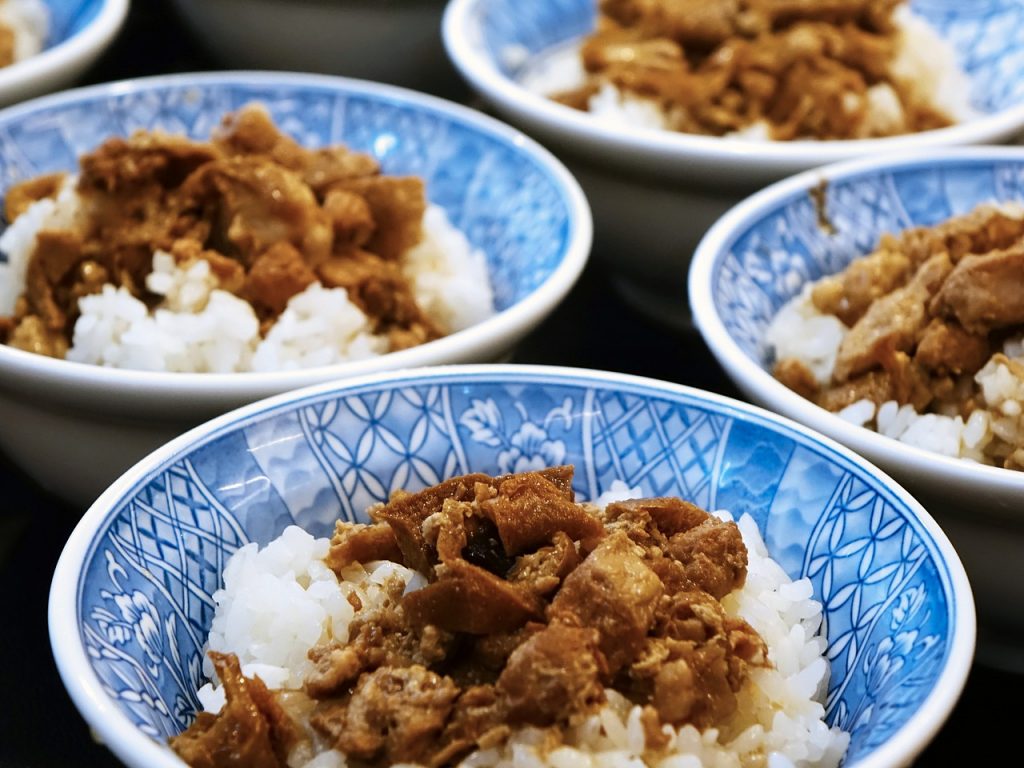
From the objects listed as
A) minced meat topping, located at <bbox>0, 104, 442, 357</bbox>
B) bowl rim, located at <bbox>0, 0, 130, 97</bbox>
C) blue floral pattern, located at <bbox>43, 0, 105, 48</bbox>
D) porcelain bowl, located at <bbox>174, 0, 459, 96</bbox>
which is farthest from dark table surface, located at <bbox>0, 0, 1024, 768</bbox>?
blue floral pattern, located at <bbox>43, 0, 105, 48</bbox>

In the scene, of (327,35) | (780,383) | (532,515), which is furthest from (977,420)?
(327,35)

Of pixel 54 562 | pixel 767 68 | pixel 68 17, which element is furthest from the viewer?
pixel 68 17

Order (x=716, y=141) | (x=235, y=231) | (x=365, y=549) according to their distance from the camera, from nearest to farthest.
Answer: (x=365, y=549) → (x=235, y=231) → (x=716, y=141)

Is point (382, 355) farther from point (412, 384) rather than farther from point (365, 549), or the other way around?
point (365, 549)

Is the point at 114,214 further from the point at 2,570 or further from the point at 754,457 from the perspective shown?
the point at 754,457

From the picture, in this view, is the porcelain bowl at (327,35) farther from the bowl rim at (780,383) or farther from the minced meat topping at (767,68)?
the bowl rim at (780,383)

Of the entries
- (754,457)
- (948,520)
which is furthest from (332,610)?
(948,520)

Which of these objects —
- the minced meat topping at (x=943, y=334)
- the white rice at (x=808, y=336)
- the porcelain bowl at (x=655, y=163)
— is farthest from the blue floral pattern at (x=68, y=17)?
the minced meat topping at (x=943, y=334)
